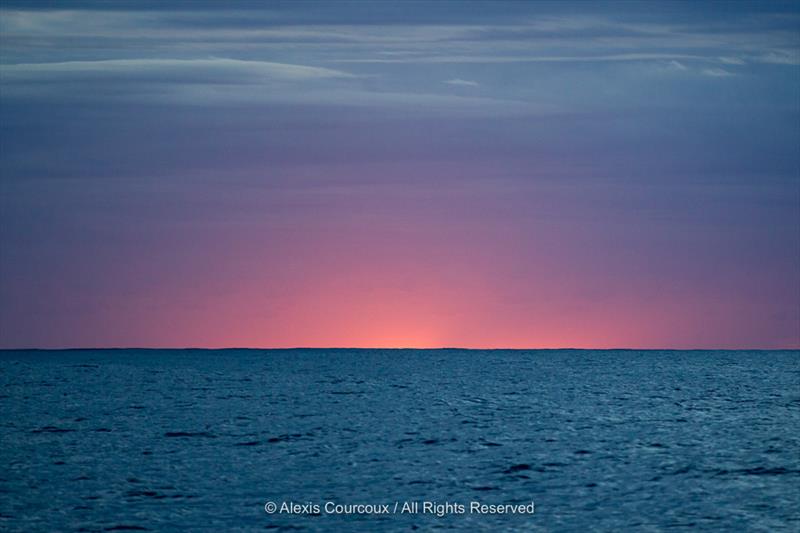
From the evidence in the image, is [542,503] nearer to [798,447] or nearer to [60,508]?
[60,508]

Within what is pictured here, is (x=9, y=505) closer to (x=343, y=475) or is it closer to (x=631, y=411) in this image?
(x=343, y=475)

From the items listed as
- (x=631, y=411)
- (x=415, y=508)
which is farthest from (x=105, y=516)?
(x=631, y=411)

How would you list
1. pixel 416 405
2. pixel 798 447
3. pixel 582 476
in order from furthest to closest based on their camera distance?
pixel 416 405, pixel 798 447, pixel 582 476

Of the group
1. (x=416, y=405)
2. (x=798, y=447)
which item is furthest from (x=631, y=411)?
(x=798, y=447)

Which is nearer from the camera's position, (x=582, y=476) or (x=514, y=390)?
(x=582, y=476)

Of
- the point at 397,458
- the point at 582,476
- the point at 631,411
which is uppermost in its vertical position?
the point at 631,411

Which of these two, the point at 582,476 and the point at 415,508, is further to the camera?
the point at 582,476

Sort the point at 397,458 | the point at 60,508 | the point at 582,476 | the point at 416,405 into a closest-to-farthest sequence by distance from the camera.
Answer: the point at 60,508
the point at 582,476
the point at 397,458
the point at 416,405

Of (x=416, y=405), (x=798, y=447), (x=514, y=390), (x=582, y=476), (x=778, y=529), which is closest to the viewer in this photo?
(x=778, y=529)

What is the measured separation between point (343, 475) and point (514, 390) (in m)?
77.9

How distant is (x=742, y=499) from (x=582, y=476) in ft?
24.9

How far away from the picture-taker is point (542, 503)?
1505 inches

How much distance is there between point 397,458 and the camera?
50875 millimetres

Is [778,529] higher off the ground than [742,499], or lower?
lower
